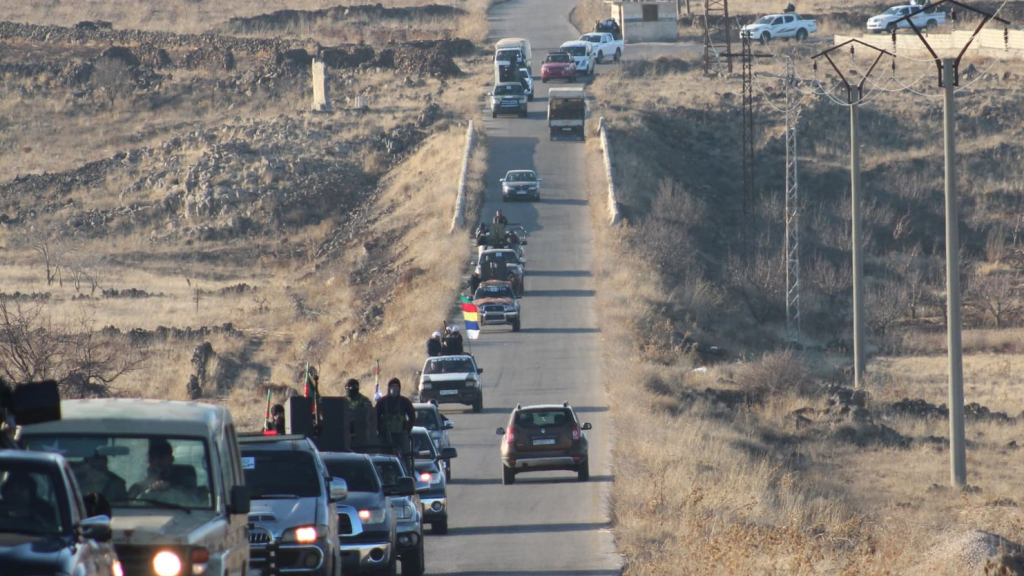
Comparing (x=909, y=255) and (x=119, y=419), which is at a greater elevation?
(x=119, y=419)

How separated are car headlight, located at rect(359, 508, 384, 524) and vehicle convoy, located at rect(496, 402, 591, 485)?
11016 mm

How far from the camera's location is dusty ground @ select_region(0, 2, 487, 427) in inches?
1986

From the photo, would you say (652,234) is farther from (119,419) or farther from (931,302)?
(119,419)

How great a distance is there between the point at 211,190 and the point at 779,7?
2096 inches

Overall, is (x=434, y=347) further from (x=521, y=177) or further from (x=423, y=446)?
(x=521, y=177)

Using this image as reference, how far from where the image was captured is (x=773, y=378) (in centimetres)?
4416

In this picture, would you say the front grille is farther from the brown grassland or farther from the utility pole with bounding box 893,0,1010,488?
the utility pole with bounding box 893,0,1010,488

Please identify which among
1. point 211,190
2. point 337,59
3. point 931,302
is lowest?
point 931,302

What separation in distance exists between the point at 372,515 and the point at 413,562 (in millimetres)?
1906

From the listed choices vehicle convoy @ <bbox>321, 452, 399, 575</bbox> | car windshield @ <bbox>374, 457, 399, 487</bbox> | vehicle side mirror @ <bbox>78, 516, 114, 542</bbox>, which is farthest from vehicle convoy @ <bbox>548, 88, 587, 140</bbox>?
vehicle side mirror @ <bbox>78, 516, 114, 542</bbox>

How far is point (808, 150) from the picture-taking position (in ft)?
263

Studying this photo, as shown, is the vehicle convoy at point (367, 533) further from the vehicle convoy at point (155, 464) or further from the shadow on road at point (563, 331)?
the shadow on road at point (563, 331)

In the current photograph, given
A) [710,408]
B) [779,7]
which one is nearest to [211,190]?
[710,408]

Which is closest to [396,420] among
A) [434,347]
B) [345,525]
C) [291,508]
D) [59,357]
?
[345,525]
